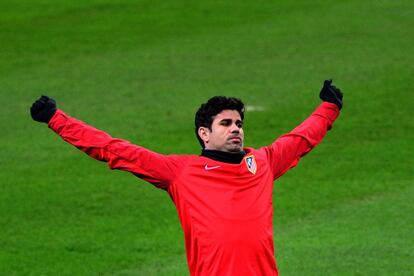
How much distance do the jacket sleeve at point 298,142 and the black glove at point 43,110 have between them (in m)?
1.13

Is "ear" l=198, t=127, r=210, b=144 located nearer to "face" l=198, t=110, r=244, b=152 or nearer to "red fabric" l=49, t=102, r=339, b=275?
"face" l=198, t=110, r=244, b=152

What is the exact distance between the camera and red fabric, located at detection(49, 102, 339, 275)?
6.70 m

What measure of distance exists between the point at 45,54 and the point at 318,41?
13.3 ft

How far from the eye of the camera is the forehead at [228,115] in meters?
6.95

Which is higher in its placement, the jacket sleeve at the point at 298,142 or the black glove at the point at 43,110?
the black glove at the point at 43,110

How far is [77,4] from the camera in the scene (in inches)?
971

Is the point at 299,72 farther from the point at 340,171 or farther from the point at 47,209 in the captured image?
the point at 47,209

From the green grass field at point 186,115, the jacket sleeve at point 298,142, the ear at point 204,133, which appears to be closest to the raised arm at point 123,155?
the ear at point 204,133

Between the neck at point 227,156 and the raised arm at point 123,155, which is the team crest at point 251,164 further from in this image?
the raised arm at point 123,155

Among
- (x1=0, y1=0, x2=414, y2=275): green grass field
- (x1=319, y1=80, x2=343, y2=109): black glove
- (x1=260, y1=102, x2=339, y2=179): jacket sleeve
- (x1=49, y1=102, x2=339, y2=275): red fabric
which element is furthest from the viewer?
(x1=0, y1=0, x2=414, y2=275): green grass field

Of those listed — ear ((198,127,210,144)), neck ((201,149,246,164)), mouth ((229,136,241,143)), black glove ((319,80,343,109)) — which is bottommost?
neck ((201,149,246,164))

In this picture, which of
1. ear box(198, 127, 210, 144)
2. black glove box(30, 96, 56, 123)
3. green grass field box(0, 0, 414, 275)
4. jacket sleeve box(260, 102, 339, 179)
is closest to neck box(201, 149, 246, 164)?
ear box(198, 127, 210, 144)

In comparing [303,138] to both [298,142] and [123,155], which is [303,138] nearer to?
[298,142]

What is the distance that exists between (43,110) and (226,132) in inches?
37.3
